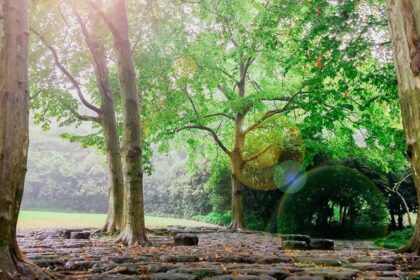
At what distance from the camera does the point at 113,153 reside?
1619cm

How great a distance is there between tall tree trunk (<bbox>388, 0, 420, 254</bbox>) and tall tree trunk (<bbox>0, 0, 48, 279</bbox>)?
4.47 meters

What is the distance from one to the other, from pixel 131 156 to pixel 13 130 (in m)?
5.98

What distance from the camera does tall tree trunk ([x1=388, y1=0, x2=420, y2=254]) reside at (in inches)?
179

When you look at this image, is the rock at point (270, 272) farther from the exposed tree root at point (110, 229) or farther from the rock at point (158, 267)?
the exposed tree root at point (110, 229)

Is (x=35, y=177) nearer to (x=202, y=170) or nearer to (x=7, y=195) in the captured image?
(x=202, y=170)

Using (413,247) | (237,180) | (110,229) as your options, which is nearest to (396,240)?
(413,247)

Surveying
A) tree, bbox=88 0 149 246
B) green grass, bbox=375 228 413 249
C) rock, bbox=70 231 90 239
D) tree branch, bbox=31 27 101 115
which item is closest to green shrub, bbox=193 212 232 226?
tree branch, bbox=31 27 101 115

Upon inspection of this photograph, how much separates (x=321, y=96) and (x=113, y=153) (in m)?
8.06

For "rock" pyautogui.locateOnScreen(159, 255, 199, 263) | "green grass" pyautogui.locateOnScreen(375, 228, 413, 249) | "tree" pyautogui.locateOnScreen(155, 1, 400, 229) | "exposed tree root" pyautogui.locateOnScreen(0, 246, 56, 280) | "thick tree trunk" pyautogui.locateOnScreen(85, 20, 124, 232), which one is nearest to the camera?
"exposed tree root" pyautogui.locateOnScreen(0, 246, 56, 280)

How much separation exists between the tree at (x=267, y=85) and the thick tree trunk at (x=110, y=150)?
3513mm

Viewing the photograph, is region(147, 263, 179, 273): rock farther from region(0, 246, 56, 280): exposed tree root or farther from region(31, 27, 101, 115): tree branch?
region(31, 27, 101, 115): tree branch

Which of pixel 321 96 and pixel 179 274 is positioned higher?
pixel 321 96

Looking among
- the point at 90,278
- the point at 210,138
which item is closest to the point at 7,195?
the point at 90,278

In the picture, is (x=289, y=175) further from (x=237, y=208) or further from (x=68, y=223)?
(x=68, y=223)
